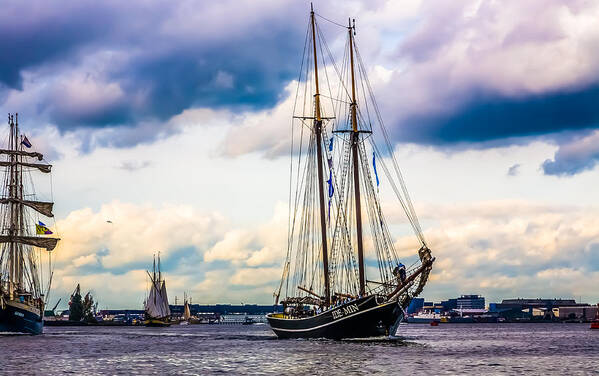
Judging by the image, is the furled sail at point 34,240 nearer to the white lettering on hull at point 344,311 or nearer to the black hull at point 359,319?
the black hull at point 359,319

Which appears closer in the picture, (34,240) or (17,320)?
(17,320)

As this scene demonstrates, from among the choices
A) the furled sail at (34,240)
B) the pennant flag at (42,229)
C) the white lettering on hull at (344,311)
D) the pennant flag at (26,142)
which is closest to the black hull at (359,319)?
the white lettering on hull at (344,311)

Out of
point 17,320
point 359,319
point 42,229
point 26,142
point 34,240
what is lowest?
point 17,320

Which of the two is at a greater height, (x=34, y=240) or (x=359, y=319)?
(x=34, y=240)

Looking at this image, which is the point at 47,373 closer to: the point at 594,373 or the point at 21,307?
the point at 594,373

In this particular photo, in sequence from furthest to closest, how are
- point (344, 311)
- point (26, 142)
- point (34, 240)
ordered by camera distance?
1. point (34, 240)
2. point (26, 142)
3. point (344, 311)

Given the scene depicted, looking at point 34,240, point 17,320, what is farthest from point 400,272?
point 34,240

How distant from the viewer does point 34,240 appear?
524ft

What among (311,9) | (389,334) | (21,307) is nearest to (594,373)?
(389,334)

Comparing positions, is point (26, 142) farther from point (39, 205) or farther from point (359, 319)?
point (359, 319)

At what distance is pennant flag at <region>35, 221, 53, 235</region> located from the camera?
150125mm

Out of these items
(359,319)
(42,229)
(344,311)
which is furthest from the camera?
(42,229)

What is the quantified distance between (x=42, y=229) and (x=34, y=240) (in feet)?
33.3

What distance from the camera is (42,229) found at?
15088cm
